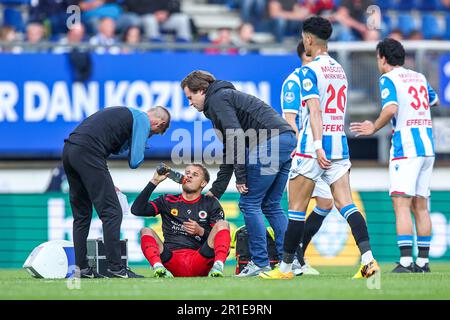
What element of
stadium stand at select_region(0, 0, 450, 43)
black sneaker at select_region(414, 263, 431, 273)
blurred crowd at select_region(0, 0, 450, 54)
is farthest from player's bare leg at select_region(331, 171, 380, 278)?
stadium stand at select_region(0, 0, 450, 43)

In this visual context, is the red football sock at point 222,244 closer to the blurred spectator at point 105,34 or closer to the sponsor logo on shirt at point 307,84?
the sponsor logo on shirt at point 307,84

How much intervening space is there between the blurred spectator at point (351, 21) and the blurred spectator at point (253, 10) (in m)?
1.46

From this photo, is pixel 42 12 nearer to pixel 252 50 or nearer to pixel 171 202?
pixel 252 50

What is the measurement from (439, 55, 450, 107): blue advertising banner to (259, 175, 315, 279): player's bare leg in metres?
8.53

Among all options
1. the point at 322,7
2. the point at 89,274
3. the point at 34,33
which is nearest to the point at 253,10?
the point at 322,7

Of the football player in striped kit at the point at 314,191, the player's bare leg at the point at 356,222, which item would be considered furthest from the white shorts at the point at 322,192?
the player's bare leg at the point at 356,222

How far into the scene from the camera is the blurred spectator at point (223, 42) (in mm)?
17686

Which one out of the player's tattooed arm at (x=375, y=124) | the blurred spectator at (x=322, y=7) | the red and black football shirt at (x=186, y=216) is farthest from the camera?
the blurred spectator at (x=322, y=7)

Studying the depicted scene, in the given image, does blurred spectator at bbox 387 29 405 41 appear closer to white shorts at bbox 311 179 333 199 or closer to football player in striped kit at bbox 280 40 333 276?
football player in striped kit at bbox 280 40 333 276

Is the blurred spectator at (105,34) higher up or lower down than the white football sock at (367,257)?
higher up

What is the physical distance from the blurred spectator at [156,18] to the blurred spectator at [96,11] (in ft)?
0.65

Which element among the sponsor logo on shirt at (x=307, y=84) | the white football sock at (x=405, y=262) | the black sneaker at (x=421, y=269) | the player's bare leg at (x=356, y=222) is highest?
the sponsor logo on shirt at (x=307, y=84)

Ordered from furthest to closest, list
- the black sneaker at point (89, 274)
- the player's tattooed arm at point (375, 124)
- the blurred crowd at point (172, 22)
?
the blurred crowd at point (172, 22)
the black sneaker at point (89, 274)
the player's tattooed arm at point (375, 124)

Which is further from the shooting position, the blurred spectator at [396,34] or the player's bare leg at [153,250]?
the blurred spectator at [396,34]
